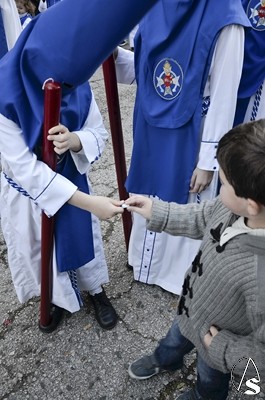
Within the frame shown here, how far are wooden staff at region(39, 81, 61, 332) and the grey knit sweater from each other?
38 centimetres

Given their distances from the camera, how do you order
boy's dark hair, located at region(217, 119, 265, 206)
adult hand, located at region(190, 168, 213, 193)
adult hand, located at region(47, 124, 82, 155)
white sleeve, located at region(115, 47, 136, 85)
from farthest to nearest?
white sleeve, located at region(115, 47, 136, 85) < adult hand, located at region(190, 168, 213, 193) < adult hand, located at region(47, 124, 82, 155) < boy's dark hair, located at region(217, 119, 265, 206)

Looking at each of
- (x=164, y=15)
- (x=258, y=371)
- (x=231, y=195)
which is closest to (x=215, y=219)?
(x=231, y=195)

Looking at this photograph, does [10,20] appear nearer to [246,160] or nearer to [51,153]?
[51,153]

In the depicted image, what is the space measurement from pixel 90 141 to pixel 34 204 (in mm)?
341

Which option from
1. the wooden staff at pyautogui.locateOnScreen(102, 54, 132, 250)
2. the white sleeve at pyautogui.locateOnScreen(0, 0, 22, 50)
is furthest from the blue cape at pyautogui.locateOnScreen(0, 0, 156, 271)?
the white sleeve at pyautogui.locateOnScreen(0, 0, 22, 50)

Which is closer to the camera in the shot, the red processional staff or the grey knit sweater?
the grey knit sweater

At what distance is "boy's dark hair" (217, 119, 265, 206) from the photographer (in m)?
0.86

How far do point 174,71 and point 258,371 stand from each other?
1018 millimetres

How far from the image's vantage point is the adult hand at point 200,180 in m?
1.61

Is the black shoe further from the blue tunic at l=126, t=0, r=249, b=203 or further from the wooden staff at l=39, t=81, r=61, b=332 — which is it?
the blue tunic at l=126, t=0, r=249, b=203

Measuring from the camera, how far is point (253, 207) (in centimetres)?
91

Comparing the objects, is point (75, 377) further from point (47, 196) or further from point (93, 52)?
point (93, 52)

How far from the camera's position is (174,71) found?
149 centimetres

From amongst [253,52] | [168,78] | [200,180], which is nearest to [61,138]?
[168,78]
